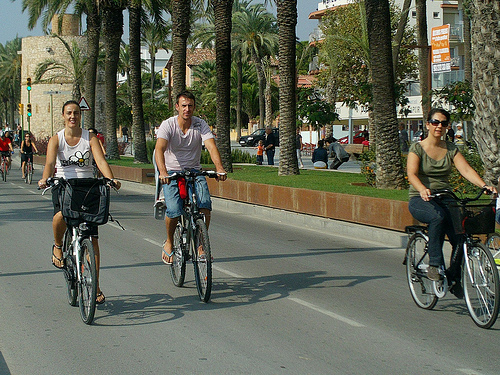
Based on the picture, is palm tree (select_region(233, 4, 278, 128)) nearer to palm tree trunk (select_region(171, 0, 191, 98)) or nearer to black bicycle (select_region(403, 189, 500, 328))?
palm tree trunk (select_region(171, 0, 191, 98))

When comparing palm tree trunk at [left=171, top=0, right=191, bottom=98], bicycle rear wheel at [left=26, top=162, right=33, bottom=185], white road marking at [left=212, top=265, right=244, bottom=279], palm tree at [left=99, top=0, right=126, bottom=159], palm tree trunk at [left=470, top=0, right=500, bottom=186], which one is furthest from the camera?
palm tree at [left=99, top=0, right=126, bottom=159]

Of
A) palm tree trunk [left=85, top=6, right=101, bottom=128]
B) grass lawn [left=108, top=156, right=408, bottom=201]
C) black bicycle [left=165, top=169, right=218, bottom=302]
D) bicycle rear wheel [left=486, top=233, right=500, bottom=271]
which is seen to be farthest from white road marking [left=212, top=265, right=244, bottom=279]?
palm tree trunk [left=85, top=6, right=101, bottom=128]

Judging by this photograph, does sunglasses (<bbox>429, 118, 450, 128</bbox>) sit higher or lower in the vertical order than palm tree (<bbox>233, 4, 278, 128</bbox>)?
lower

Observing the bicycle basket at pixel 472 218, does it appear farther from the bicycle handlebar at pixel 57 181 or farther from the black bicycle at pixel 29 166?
the black bicycle at pixel 29 166

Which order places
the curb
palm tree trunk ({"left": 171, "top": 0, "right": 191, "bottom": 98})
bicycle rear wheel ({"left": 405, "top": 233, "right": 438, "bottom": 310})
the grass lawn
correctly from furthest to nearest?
palm tree trunk ({"left": 171, "top": 0, "right": 191, "bottom": 98}) → the grass lawn → the curb → bicycle rear wheel ({"left": 405, "top": 233, "right": 438, "bottom": 310})

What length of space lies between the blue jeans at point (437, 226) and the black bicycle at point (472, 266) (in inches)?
3.9

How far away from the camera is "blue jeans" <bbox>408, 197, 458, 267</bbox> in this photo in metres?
6.73

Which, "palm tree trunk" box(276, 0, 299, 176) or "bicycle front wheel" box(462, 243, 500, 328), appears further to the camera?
"palm tree trunk" box(276, 0, 299, 176)

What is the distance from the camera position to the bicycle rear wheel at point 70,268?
22.5 feet

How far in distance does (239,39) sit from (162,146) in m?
60.5

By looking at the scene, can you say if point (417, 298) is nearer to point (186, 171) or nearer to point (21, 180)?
point (186, 171)

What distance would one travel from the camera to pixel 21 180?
94.2 feet

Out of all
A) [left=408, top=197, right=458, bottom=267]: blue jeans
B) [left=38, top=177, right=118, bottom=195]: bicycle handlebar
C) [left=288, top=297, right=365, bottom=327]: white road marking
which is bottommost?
[left=288, top=297, right=365, bottom=327]: white road marking

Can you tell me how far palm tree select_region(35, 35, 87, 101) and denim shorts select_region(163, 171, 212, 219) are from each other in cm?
4382
